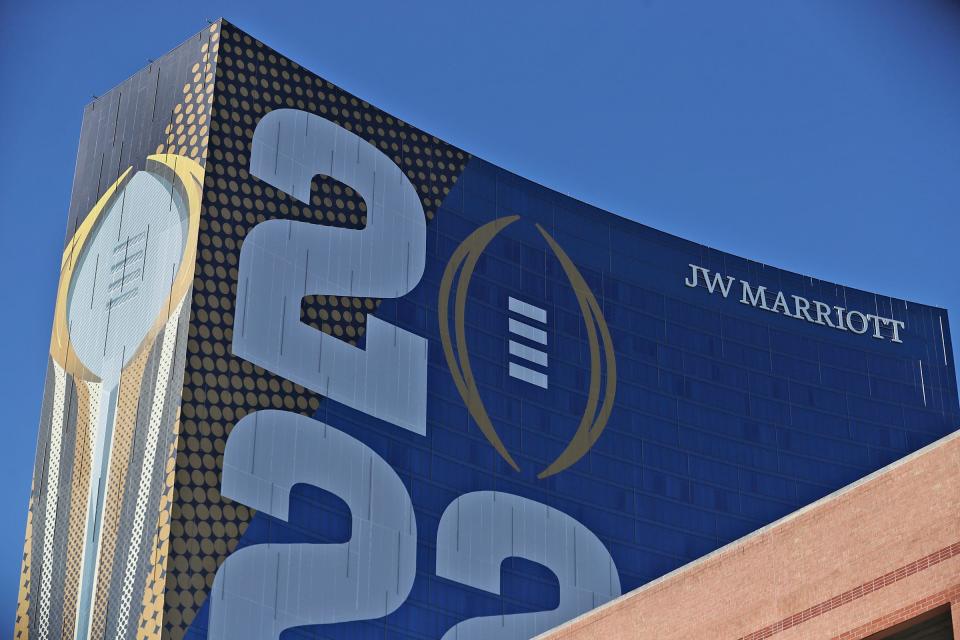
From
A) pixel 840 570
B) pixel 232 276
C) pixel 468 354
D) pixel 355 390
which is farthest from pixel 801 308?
pixel 840 570

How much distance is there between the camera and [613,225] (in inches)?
4717

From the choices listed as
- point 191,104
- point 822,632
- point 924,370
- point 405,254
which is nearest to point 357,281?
point 405,254

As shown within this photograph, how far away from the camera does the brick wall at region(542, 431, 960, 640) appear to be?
36625 millimetres

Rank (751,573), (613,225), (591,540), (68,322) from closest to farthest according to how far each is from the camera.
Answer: (751,573), (68,322), (591,540), (613,225)

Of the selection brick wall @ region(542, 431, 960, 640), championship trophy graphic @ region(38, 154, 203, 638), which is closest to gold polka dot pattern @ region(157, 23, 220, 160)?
championship trophy graphic @ region(38, 154, 203, 638)

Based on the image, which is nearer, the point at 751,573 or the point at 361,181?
the point at 751,573

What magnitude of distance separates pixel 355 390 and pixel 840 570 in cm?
5923

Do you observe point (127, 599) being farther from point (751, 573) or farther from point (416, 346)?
point (751, 573)

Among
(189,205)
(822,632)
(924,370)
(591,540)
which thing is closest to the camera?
(822,632)

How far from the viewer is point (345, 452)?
94438 millimetres

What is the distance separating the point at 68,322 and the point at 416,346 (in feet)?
64.4

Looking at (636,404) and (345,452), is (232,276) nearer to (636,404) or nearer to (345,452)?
(345,452)

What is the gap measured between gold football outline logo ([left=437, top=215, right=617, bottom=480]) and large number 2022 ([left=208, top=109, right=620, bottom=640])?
2.97 m

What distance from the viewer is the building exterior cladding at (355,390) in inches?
3482
